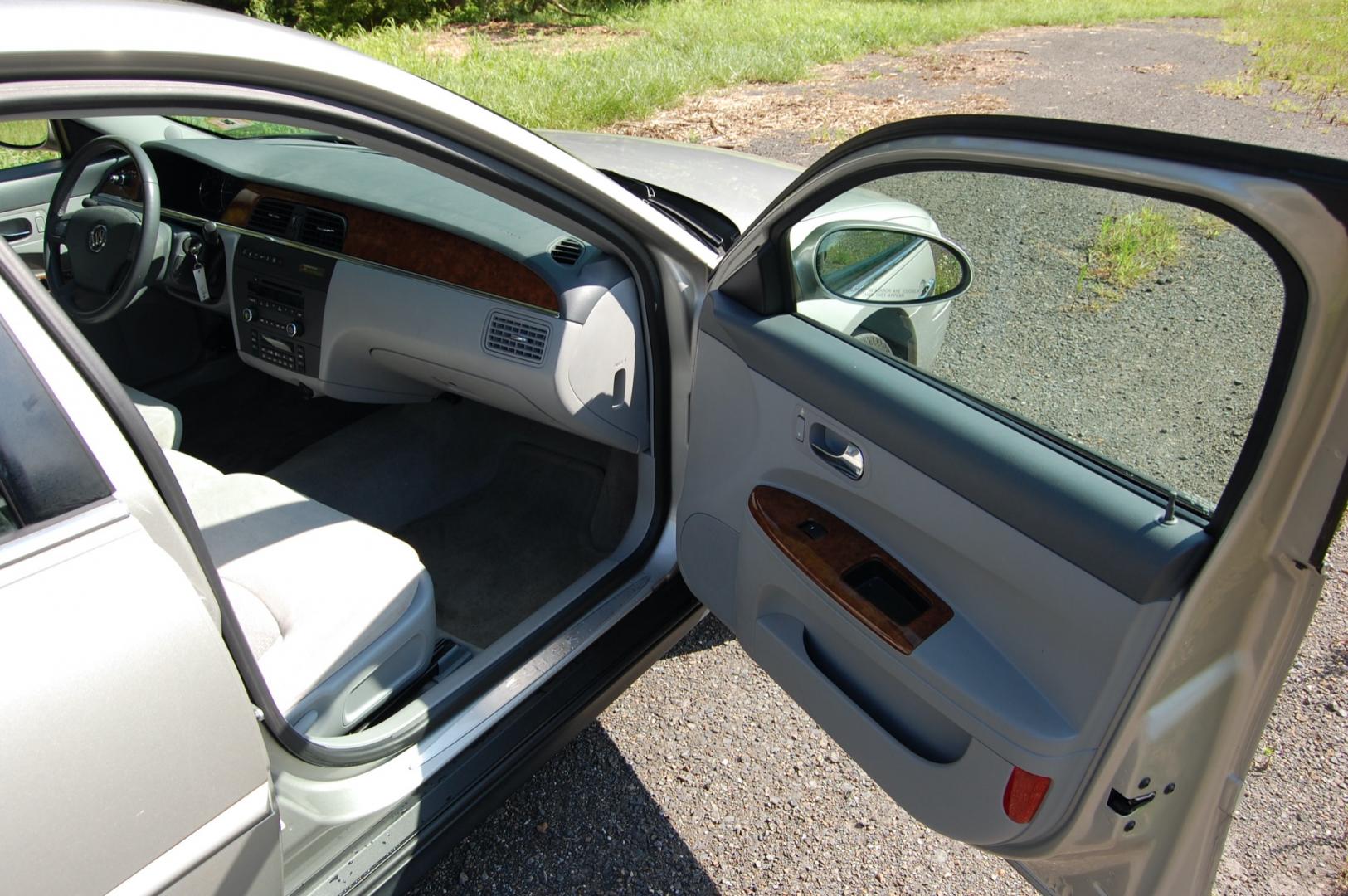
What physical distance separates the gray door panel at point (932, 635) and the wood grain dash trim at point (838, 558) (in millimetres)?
19

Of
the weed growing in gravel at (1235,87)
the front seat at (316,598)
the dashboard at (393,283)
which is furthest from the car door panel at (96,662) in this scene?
the weed growing in gravel at (1235,87)

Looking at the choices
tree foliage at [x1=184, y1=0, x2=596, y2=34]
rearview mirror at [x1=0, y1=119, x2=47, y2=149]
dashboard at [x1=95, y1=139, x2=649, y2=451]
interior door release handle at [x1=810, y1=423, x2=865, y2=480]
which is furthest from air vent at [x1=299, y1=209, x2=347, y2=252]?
tree foliage at [x1=184, y1=0, x2=596, y2=34]

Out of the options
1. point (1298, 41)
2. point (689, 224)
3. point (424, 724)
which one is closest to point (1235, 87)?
point (1298, 41)

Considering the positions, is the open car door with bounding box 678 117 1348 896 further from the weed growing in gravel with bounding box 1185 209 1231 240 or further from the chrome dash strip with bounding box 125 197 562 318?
the chrome dash strip with bounding box 125 197 562 318

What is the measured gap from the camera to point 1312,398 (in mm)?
1076

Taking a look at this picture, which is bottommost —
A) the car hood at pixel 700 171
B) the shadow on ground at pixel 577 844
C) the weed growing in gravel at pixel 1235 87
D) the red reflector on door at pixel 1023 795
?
the shadow on ground at pixel 577 844

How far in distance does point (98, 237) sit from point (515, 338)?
1540 millimetres

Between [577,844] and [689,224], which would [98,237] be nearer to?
[689,224]

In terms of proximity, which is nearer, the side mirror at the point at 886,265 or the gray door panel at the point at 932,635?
the gray door panel at the point at 932,635

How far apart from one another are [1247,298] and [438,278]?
6.22 ft

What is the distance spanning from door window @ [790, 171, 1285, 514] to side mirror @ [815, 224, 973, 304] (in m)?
0.01

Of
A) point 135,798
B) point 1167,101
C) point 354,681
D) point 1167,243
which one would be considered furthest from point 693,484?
point 1167,101

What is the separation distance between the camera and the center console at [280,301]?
278 centimetres

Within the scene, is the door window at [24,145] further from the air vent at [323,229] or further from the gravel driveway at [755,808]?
the gravel driveway at [755,808]
